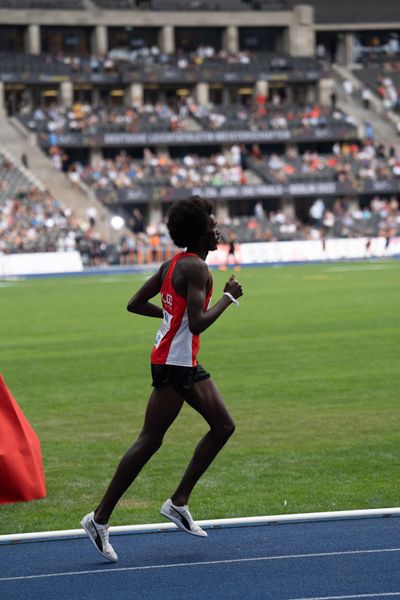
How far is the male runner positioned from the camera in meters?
6.88

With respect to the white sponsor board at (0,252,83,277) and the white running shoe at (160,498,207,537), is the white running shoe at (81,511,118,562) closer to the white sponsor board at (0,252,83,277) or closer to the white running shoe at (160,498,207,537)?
the white running shoe at (160,498,207,537)

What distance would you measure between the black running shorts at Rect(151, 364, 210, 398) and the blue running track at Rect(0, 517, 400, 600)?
100 centimetres

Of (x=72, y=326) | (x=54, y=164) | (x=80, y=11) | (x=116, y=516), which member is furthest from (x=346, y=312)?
(x=80, y=11)

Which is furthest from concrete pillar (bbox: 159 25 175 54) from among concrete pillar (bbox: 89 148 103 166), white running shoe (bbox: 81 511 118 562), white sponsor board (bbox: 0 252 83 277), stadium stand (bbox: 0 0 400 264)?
white running shoe (bbox: 81 511 118 562)

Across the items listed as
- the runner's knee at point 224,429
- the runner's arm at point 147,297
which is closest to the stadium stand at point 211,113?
the runner's arm at point 147,297

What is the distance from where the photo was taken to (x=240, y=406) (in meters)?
13.6

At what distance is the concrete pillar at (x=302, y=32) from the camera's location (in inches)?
3039

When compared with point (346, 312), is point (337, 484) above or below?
above

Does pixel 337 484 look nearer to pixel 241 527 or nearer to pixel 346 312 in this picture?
pixel 241 527

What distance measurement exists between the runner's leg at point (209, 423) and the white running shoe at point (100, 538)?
0.53 metres

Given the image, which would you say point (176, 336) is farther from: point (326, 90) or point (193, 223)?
point (326, 90)

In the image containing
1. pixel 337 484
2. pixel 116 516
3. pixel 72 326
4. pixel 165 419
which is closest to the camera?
pixel 165 419

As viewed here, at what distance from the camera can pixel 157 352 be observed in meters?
7.02

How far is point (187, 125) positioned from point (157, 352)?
6264 centimetres
